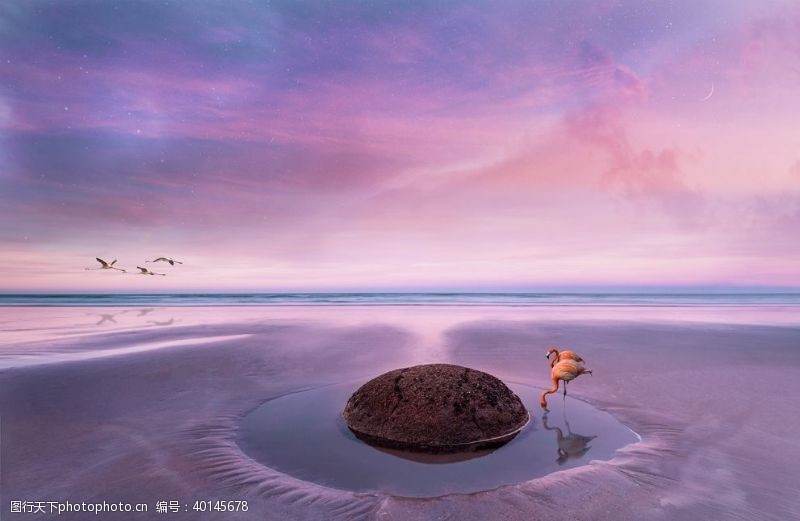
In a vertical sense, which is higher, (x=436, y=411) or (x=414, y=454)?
(x=436, y=411)

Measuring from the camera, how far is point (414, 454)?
4.79 m

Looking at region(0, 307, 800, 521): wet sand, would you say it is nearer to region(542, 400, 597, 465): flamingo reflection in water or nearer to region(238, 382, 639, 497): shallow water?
region(238, 382, 639, 497): shallow water

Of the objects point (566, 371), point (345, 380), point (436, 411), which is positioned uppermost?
point (566, 371)

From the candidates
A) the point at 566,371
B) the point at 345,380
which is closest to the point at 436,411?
the point at 566,371

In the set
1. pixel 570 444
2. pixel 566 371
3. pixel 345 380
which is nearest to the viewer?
pixel 570 444

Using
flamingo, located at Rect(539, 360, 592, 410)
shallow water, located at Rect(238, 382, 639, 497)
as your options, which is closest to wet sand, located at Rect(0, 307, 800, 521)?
shallow water, located at Rect(238, 382, 639, 497)

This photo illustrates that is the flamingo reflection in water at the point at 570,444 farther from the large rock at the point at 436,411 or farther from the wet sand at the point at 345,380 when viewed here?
the large rock at the point at 436,411

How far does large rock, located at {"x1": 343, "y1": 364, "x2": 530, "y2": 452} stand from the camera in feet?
16.4

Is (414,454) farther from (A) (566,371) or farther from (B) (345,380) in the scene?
(B) (345,380)

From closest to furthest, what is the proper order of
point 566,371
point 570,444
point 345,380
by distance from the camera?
1. point 570,444
2. point 566,371
3. point 345,380

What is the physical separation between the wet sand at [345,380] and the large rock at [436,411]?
1.00m

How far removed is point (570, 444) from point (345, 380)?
4531mm

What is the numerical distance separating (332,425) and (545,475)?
2727mm

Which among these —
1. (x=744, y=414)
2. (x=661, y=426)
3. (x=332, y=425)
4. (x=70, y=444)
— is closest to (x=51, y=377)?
(x=70, y=444)
